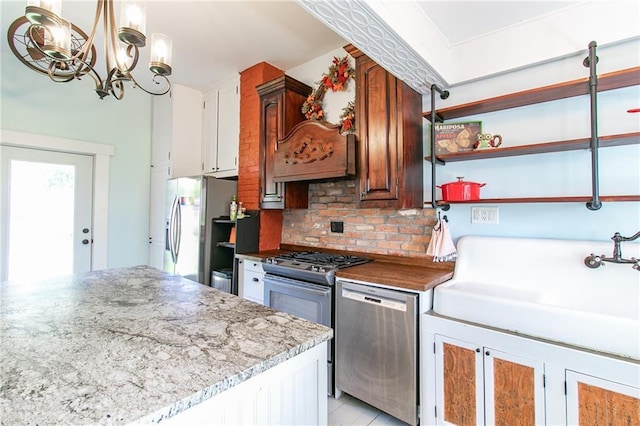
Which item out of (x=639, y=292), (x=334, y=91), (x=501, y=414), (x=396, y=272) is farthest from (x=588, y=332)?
(x=334, y=91)

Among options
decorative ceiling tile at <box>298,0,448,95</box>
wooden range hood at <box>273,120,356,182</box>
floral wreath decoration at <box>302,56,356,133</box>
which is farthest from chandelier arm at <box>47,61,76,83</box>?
floral wreath decoration at <box>302,56,356,133</box>

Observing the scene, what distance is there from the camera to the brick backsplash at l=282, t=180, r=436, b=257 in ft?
7.98

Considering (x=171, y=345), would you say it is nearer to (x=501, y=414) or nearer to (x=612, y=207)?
(x=501, y=414)

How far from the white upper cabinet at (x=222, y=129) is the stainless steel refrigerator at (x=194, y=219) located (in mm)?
420

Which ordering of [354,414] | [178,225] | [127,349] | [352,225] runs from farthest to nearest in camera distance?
[178,225] < [352,225] < [354,414] < [127,349]

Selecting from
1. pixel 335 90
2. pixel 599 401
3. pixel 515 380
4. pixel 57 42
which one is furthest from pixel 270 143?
pixel 599 401

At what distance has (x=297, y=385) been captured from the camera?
100 cm

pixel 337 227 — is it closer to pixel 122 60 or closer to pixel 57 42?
pixel 122 60

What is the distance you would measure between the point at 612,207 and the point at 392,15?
5.34ft

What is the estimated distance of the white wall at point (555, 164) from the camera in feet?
5.61

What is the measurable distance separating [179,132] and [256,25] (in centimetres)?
190

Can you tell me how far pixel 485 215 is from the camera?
2.13m

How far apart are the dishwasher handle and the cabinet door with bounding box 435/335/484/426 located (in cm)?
26

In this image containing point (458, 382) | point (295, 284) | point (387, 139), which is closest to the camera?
point (458, 382)
